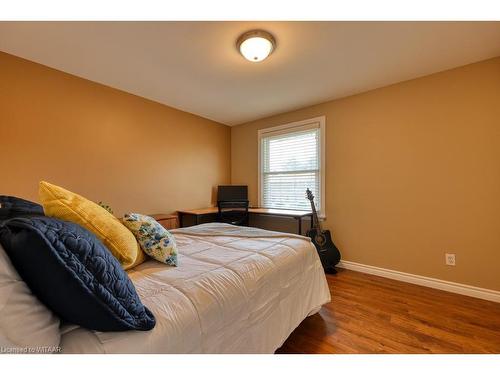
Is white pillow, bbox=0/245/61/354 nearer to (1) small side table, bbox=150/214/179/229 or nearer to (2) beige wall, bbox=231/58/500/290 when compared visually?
(1) small side table, bbox=150/214/179/229

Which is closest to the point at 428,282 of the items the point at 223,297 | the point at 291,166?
the point at 291,166

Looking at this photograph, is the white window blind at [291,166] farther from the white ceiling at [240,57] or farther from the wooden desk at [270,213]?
the white ceiling at [240,57]

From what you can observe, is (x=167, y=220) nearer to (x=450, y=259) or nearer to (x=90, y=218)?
(x=90, y=218)

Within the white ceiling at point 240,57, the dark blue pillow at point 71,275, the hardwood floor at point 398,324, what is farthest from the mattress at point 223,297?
the white ceiling at point 240,57

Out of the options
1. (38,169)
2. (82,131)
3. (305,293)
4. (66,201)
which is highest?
(82,131)

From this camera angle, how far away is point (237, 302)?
1054 mm

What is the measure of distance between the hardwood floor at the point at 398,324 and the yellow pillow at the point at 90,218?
1186 millimetres

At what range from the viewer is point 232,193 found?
3842mm

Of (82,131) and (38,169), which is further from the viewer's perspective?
(82,131)

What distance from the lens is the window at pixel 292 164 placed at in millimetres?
3248

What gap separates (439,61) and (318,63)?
46.3 inches
